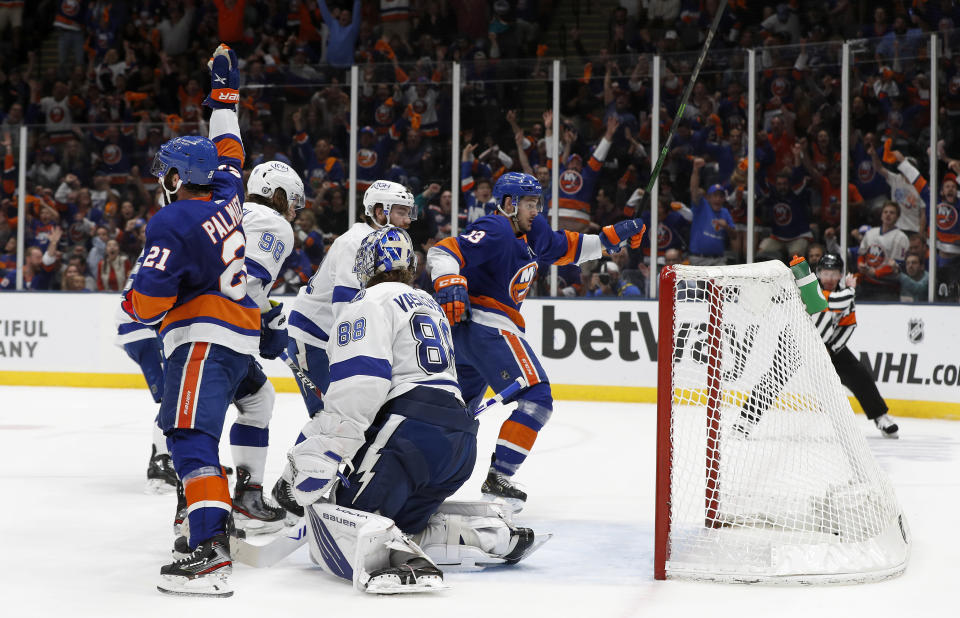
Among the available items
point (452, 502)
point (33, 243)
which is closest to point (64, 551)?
point (452, 502)

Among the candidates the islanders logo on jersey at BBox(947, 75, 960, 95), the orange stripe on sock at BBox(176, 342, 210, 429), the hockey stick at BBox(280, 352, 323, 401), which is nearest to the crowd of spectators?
the islanders logo on jersey at BBox(947, 75, 960, 95)

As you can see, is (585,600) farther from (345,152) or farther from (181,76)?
(181,76)

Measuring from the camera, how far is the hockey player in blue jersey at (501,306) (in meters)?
4.58

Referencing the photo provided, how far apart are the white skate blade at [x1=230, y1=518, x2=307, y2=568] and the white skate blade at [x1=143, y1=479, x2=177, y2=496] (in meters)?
1.34

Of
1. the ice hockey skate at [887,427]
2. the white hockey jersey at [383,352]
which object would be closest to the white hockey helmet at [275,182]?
the white hockey jersey at [383,352]

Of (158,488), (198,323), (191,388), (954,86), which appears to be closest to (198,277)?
(198,323)

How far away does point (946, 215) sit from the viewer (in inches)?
324

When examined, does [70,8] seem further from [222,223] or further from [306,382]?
[222,223]

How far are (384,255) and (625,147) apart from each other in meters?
6.04

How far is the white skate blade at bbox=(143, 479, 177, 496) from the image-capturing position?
5035 millimetres

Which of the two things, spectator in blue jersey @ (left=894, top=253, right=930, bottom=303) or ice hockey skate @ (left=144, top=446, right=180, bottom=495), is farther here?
spectator in blue jersey @ (left=894, top=253, right=930, bottom=303)

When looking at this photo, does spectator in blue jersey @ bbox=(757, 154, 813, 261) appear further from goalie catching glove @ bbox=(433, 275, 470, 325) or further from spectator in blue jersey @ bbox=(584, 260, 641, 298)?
goalie catching glove @ bbox=(433, 275, 470, 325)

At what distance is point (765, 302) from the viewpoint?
3889mm

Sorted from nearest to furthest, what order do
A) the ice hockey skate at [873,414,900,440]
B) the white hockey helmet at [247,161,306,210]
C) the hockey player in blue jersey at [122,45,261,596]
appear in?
1. the hockey player in blue jersey at [122,45,261,596]
2. the white hockey helmet at [247,161,306,210]
3. the ice hockey skate at [873,414,900,440]
